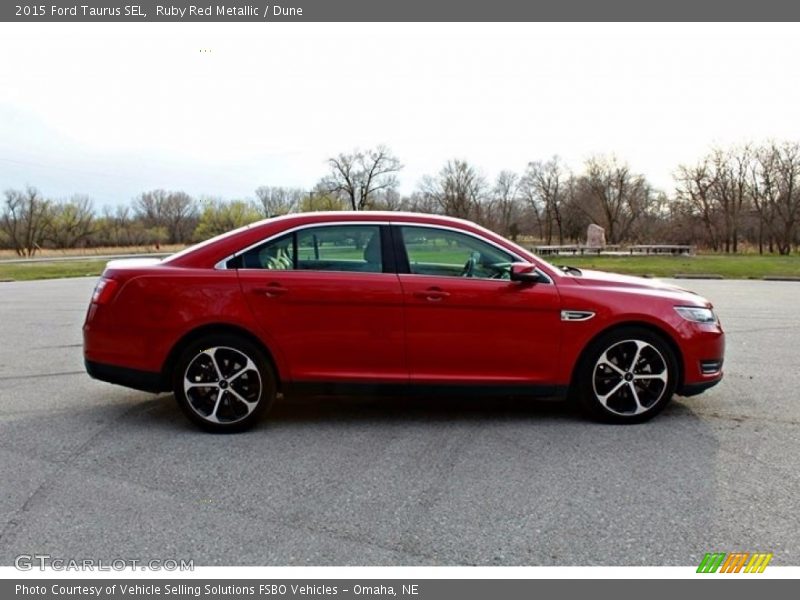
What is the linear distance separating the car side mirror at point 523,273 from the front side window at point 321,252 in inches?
40.2

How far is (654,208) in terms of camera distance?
58.5 metres

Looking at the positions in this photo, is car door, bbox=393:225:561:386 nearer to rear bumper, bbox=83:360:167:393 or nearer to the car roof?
the car roof

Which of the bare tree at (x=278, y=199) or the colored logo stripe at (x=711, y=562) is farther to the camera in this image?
the bare tree at (x=278, y=199)

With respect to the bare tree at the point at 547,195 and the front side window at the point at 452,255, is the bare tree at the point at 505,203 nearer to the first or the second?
the bare tree at the point at 547,195

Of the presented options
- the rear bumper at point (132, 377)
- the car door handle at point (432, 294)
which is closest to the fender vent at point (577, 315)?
the car door handle at point (432, 294)

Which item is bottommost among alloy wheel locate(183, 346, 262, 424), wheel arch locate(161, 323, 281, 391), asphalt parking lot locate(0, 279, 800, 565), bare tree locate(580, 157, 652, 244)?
asphalt parking lot locate(0, 279, 800, 565)

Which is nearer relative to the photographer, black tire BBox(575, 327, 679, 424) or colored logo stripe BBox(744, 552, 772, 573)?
colored logo stripe BBox(744, 552, 772, 573)

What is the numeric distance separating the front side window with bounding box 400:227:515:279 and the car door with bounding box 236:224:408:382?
0.24m

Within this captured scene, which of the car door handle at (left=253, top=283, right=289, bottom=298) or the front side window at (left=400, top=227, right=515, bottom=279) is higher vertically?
the front side window at (left=400, top=227, right=515, bottom=279)

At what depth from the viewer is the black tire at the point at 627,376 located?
408 centimetres

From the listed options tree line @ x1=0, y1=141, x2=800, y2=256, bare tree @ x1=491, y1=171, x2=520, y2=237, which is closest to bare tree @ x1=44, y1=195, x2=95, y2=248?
tree line @ x1=0, y1=141, x2=800, y2=256

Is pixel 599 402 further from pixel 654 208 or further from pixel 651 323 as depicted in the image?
pixel 654 208

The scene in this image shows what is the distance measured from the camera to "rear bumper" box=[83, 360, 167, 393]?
4023mm

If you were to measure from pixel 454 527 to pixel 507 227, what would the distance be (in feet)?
239
